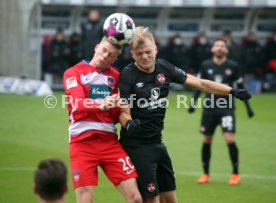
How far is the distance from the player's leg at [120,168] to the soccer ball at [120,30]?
3.81 feet

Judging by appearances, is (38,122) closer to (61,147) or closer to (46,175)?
(61,147)

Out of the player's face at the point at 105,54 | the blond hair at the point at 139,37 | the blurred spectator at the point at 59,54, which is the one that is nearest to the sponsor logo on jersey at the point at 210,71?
the blond hair at the point at 139,37

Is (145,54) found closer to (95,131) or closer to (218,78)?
(95,131)

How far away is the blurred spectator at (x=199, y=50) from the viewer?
1078 inches

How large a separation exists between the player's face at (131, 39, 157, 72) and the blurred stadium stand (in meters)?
17.5

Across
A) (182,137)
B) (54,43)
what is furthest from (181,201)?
(54,43)

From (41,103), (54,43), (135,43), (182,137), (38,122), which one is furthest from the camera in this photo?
(54,43)

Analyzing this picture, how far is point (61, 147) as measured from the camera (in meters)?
15.9

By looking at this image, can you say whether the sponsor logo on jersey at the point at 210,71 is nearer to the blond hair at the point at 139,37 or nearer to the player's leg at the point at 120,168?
the blond hair at the point at 139,37

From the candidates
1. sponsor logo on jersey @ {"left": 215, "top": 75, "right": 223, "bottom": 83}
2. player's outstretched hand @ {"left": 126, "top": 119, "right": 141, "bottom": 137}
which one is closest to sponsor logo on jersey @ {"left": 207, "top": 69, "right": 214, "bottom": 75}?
sponsor logo on jersey @ {"left": 215, "top": 75, "right": 223, "bottom": 83}

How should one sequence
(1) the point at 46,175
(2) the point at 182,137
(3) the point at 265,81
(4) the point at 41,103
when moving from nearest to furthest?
(1) the point at 46,175
(2) the point at 182,137
(4) the point at 41,103
(3) the point at 265,81

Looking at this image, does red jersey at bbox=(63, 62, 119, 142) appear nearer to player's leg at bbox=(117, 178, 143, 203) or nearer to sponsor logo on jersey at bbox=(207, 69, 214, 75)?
player's leg at bbox=(117, 178, 143, 203)

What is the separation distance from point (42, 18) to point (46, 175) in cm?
2252

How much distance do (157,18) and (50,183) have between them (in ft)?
77.6
